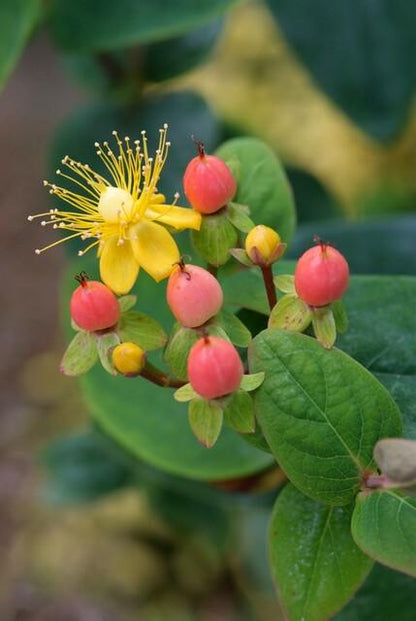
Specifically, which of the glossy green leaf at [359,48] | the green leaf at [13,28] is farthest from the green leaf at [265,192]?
the glossy green leaf at [359,48]

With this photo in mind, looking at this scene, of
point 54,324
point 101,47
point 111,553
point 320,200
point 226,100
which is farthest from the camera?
point 54,324

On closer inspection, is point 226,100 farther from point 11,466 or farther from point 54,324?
point 11,466

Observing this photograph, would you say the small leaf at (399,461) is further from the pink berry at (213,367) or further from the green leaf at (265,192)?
the green leaf at (265,192)

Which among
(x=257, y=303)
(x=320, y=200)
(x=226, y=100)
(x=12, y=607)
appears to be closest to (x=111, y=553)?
(x=12, y=607)

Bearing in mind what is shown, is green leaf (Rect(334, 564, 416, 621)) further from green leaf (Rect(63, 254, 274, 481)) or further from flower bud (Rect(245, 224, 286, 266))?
flower bud (Rect(245, 224, 286, 266))

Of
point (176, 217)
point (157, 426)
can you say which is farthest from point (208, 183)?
point (157, 426)

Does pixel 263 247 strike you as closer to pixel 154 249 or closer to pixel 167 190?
pixel 154 249
